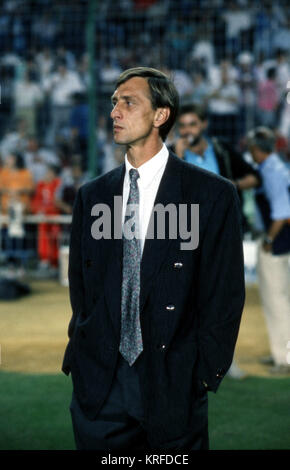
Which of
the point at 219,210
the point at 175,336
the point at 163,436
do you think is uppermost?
the point at 219,210

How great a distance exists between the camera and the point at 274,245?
6.05 metres

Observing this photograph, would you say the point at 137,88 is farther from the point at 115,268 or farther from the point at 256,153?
the point at 256,153

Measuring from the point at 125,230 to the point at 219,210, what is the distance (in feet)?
1.12

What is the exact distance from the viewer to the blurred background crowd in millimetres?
11438

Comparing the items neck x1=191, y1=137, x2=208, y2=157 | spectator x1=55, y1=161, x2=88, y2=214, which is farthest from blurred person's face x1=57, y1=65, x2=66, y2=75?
neck x1=191, y1=137, x2=208, y2=157

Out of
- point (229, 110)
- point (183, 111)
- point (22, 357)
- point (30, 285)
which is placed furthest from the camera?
point (229, 110)

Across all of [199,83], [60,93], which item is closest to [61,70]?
[60,93]

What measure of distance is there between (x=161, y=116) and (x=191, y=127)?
8.42ft

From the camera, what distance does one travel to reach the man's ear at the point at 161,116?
2.76 meters

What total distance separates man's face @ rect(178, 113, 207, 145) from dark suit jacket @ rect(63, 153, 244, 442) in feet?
8.38

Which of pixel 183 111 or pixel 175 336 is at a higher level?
pixel 183 111

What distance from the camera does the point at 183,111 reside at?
5.34 metres
